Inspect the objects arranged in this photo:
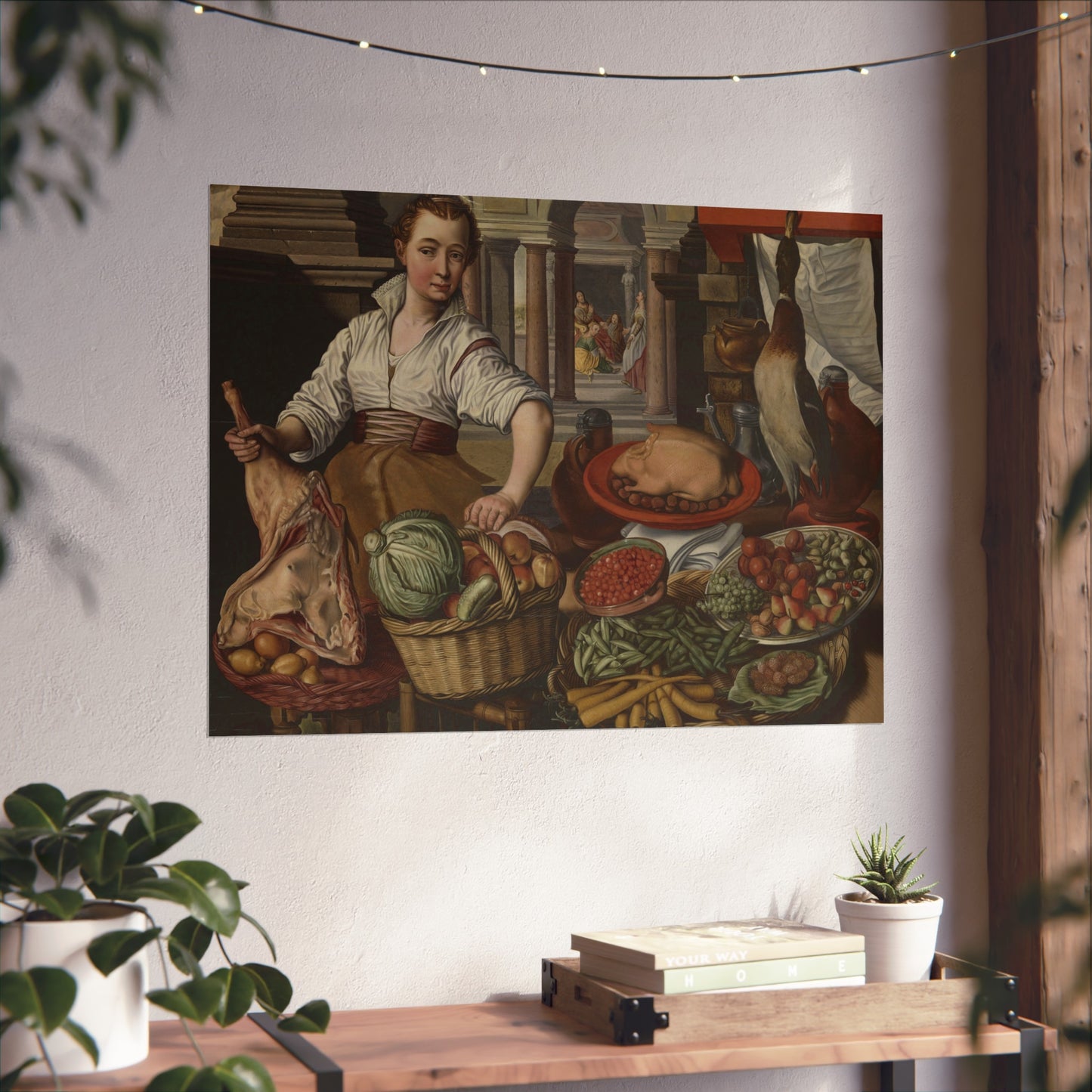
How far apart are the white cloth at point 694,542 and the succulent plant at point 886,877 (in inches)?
22.6

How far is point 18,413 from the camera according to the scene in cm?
205

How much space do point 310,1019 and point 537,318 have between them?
4.02ft

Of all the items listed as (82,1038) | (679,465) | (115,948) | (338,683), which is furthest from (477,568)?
(82,1038)

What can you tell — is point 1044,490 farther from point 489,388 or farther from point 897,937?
point 489,388

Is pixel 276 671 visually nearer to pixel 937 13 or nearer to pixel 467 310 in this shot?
pixel 467 310

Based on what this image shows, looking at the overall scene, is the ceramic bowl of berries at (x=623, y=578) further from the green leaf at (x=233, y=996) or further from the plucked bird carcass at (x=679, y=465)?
the green leaf at (x=233, y=996)

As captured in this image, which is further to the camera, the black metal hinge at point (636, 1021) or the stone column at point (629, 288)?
the stone column at point (629, 288)

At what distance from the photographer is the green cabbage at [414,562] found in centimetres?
217

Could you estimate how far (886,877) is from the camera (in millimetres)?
2154

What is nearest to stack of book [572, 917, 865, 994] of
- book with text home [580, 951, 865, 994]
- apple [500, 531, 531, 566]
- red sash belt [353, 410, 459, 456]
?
book with text home [580, 951, 865, 994]

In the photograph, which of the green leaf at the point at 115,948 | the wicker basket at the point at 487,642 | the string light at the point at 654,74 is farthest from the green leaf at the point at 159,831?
the string light at the point at 654,74

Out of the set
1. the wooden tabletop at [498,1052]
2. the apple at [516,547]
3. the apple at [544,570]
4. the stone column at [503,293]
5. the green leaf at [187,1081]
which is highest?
the stone column at [503,293]

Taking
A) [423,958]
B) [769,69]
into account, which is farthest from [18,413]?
[769,69]

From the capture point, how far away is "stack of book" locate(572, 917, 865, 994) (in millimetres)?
1866
